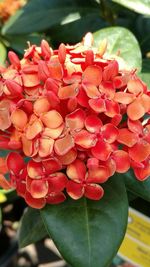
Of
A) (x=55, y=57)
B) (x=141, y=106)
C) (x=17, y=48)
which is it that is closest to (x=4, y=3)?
(x=17, y=48)

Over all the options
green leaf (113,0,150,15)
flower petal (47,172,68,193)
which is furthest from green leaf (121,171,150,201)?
green leaf (113,0,150,15)

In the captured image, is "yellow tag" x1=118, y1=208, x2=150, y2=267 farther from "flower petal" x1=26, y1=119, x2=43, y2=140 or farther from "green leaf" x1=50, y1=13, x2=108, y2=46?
"green leaf" x1=50, y1=13, x2=108, y2=46

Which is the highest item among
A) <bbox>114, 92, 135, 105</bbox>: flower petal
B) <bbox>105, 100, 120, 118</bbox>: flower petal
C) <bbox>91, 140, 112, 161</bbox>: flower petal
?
<bbox>114, 92, 135, 105</bbox>: flower petal

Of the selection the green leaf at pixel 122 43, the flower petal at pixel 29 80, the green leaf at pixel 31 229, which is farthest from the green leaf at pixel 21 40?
the flower petal at pixel 29 80

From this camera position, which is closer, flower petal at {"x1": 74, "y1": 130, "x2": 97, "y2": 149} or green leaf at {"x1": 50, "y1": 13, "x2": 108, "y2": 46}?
flower petal at {"x1": 74, "y1": 130, "x2": 97, "y2": 149}

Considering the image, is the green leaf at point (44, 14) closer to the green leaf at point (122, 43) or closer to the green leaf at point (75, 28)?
the green leaf at point (75, 28)

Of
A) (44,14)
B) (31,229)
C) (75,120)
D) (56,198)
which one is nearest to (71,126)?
(75,120)

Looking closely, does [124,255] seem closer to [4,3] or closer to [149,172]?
[149,172]
